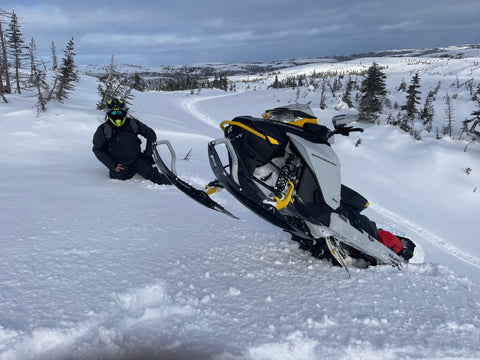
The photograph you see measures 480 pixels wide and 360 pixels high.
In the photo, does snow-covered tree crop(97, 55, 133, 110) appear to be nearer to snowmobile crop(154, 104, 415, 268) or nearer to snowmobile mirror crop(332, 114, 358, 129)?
snowmobile crop(154, 104, 415, 268)

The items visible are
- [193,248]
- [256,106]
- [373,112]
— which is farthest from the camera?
[256,106]

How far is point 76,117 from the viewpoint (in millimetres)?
8094

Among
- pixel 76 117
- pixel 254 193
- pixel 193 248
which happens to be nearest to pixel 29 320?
Result: pixel 193 248

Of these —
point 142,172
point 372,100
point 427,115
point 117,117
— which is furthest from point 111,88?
point 427,115

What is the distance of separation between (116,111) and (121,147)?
57 centimetres

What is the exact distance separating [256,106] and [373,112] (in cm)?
614

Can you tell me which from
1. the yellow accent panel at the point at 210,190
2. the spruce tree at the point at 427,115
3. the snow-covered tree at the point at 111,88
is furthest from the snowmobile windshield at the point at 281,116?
the spruce tree at the point at 427,115

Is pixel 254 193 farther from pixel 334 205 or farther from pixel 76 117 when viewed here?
pixel 76 117

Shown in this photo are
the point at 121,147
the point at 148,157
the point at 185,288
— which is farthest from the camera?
the point at 148,157

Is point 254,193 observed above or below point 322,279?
above

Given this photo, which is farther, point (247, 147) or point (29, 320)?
point (247, 147)

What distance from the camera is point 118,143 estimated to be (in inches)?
204

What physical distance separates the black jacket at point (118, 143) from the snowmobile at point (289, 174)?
2412 mm

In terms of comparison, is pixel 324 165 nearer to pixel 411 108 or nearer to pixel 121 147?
pixel 121 147
